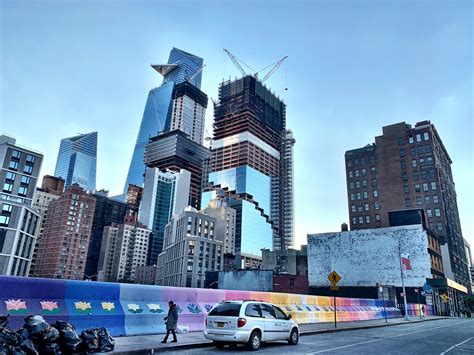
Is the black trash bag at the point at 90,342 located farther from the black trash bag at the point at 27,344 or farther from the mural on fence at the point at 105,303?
the mural on fence at the point at 105,303

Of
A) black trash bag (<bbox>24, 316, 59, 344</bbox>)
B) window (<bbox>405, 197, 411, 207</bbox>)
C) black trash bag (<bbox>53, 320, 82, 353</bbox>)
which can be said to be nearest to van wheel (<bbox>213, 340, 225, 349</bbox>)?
black trash bag (<bbox>53, 320, 82, 353</bbox>)

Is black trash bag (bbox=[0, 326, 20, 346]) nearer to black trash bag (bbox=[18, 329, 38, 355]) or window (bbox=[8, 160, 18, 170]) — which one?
black trash bag (bbox=[18, 329, 38, 355])

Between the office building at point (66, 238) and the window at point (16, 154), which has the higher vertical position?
the window at point (16, 154)

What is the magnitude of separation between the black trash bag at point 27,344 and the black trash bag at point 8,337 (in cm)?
11

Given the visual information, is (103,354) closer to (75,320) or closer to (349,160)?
(75,320)

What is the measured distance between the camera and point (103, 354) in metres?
9.32

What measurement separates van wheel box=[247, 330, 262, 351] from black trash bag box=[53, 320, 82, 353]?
538 centimetres

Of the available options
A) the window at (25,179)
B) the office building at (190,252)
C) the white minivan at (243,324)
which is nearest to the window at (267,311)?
the white minivan at (243,324)

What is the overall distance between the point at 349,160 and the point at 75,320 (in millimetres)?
112827

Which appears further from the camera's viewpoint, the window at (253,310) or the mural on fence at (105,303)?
the window at (253,310)

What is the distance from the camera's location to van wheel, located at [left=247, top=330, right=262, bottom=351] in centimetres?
1178

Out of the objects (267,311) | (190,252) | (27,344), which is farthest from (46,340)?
(190,252)

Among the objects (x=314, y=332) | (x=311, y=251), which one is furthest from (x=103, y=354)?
(x=311, y=251)

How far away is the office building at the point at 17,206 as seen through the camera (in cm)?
8969
